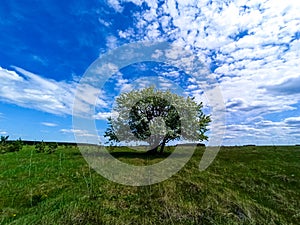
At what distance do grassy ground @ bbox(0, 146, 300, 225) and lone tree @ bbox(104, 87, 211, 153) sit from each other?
33.9ft

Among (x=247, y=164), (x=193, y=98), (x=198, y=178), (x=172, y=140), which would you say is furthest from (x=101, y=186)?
(x=193, y=98)

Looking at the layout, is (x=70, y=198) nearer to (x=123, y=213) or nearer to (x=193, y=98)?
(x=123, y=213)

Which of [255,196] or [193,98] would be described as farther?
[193,98]

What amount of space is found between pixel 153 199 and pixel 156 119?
1505cm

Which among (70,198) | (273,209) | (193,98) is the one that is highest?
(193,98)

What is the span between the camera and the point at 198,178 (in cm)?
1248

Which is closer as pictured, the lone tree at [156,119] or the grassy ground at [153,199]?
the grassy ground at [153,199]

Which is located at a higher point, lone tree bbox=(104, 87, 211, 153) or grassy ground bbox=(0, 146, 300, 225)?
lone tree bbox=(104, 87, 211, 153)

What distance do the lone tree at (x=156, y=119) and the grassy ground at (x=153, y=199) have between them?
33.9ft

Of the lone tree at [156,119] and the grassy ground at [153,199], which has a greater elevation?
the lone tree at [156,119]

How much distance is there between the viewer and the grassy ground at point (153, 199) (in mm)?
7215

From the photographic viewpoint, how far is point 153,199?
9109 millimetres

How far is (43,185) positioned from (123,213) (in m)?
4.45

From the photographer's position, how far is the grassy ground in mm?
7215
